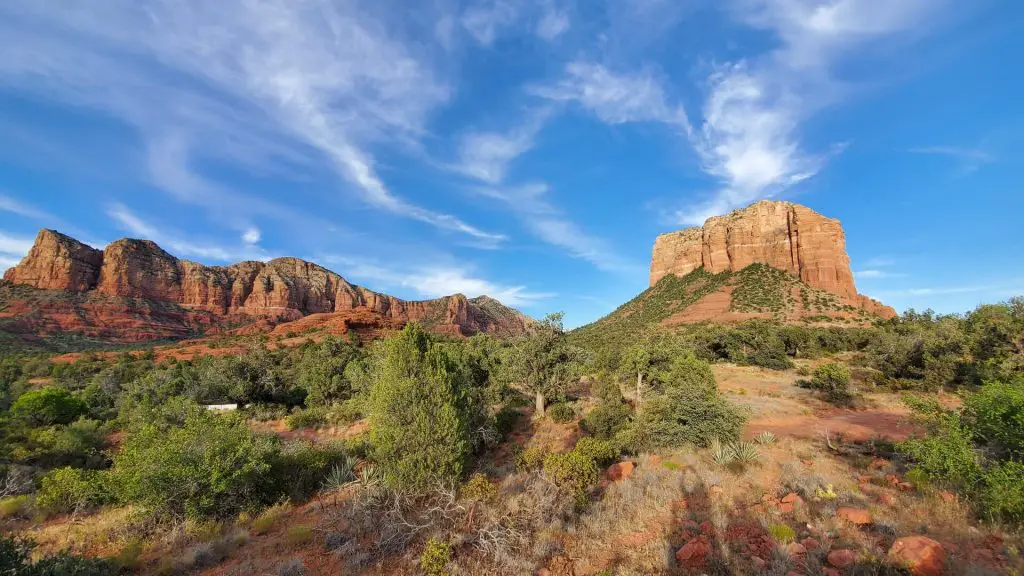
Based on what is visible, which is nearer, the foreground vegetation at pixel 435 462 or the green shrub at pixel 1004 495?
the green shrub at pixel 1004 495

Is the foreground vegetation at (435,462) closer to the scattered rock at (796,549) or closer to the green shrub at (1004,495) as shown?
the green shrub at (1004,495)

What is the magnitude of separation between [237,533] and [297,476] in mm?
3731

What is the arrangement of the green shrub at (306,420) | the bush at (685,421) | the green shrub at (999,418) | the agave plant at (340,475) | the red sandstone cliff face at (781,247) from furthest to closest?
the red sandstone cliff face at (781,247) → the green shrub at (306,420) → the bush at (685,421) → the agave plant at (340,475) → the green shrub at (999,418)

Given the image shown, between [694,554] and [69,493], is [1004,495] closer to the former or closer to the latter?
[694,554]

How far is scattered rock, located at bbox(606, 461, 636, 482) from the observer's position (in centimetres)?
1200

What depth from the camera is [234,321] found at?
4090 inches

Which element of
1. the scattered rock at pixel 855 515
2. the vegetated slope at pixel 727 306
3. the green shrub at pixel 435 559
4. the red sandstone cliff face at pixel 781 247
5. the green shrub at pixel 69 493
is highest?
the red sandstone cliff face at pixel 781 247

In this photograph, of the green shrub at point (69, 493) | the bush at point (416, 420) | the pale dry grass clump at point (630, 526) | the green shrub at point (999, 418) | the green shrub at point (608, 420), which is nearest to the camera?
the pale dry grass clump at point (630, 526)

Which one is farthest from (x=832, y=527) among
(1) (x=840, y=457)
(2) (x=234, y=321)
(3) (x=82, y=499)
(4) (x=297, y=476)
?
(2) (x=234, y=321)

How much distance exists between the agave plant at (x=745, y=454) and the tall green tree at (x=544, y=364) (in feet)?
38.5

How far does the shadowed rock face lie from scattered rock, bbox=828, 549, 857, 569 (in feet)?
242

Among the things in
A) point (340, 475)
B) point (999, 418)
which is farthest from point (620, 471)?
point (340, 475)

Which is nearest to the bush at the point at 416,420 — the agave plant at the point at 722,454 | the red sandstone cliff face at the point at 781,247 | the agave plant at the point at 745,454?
the agave plant at the point at 722,454

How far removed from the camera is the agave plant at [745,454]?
1183cm
